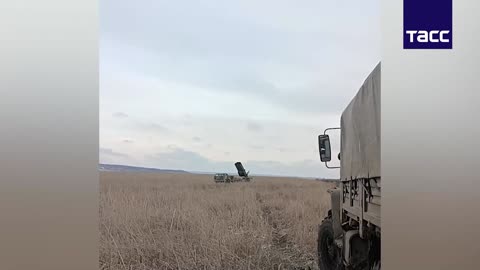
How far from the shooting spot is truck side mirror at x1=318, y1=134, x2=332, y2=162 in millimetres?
2539

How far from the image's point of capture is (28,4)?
2010 millimetres

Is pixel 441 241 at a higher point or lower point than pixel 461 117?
lower

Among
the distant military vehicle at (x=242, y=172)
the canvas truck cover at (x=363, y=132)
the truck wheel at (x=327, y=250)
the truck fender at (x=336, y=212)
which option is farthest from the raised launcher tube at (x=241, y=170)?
the truck fender at (x=336, y=212)

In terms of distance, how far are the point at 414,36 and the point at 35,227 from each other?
5.38 feet

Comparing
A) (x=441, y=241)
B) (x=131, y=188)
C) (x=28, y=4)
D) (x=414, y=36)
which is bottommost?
(x=441, y=241)

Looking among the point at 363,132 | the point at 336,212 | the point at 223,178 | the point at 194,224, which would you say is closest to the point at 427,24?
the point at 363,132

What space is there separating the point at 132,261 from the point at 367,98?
51.1 inches

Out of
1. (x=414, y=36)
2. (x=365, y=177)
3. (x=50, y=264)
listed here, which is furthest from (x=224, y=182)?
(x=414, y=36)

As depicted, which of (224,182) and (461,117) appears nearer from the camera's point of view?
(461,117)

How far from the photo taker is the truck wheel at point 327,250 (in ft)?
9.93

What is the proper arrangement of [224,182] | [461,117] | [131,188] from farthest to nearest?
→ 1. [224,182]
2. [131,188]
3. [461,117]

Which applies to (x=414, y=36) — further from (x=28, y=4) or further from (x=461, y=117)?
(x=28, y=4)

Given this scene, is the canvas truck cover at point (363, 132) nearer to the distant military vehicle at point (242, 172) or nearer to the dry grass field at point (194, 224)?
the dry grass field at point (194, 224)

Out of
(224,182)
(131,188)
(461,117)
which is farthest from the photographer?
(224,182)
